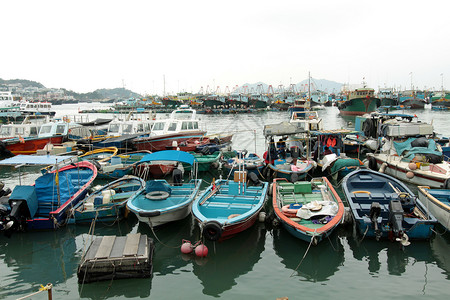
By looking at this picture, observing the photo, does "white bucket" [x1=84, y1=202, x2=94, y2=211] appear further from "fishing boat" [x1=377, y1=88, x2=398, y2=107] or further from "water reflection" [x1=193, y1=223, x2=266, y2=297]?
"fishing boat" [x1=377, y1=88, x2=398, y2=107]

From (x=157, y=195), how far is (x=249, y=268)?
183 inches

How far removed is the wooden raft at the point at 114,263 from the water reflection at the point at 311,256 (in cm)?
401

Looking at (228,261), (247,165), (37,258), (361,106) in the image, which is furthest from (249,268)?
(361,106)

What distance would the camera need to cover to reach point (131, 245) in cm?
837

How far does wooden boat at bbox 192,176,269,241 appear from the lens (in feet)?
30.4

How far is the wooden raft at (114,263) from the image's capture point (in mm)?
7793

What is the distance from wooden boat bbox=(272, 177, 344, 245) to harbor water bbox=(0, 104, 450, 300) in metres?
0.59

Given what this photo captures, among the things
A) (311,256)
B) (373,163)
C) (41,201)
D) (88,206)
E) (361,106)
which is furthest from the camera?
(361,106)

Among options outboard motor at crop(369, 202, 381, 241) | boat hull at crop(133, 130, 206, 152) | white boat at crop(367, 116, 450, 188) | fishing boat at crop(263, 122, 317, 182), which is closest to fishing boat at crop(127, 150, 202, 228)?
fishing boat at crop(263, 122, 317, 182)

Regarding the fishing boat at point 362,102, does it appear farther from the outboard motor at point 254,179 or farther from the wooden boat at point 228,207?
the wooden boat at point 228,207

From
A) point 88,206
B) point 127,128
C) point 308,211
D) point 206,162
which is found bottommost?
point 88,206

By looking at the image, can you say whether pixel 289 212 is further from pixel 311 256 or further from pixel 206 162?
pixel 206 162

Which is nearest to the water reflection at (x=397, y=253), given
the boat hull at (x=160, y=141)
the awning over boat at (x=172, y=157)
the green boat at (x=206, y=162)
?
the awning over boat at (x=172, y=157)

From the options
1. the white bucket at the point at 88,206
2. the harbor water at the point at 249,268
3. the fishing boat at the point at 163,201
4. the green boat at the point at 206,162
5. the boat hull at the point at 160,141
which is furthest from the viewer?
the boat hull at the point at 160,141
